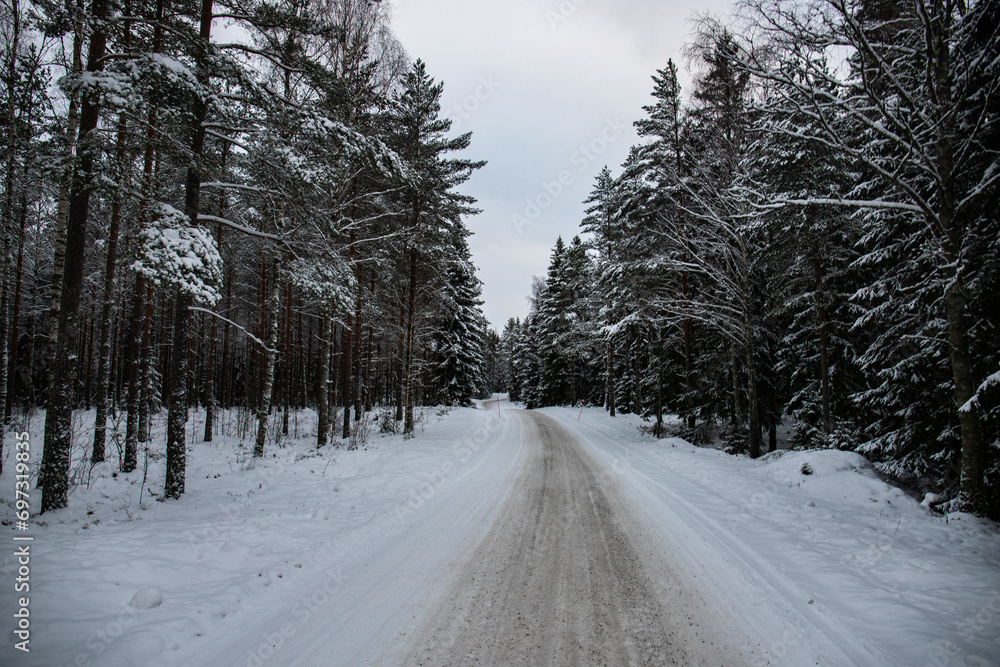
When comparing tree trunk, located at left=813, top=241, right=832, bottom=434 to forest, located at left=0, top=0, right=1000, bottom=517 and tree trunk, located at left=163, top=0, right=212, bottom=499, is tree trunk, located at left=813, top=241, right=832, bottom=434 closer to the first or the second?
forest, located at left=0, top=0, right=1000, bottom=517

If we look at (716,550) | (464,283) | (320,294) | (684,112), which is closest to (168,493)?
(320,294)

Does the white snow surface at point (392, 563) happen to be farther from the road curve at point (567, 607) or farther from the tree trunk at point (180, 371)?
the tree trunk at point (180, 371)

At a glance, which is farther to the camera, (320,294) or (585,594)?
(320,294)

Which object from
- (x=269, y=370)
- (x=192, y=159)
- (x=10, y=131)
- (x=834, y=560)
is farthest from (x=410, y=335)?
(x=834, y=560)

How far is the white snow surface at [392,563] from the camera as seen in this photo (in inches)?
119

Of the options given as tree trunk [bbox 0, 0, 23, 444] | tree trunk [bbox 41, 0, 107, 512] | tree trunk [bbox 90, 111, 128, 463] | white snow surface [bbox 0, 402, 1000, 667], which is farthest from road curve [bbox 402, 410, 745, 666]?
tree trunk [bbox 0, 0, 23, 444]

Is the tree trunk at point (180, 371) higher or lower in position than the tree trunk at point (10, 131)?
lower

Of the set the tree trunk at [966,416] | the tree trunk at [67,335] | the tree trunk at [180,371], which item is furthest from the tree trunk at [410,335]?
the tree trunk at [966,416]

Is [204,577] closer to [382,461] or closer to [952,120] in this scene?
[382,461]

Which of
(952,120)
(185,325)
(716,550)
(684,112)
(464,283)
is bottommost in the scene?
(716,550)

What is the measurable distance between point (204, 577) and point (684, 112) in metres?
18.2

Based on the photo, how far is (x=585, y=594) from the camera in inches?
149

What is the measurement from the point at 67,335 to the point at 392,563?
19.6ft

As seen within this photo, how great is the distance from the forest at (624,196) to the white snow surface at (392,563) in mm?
1386
